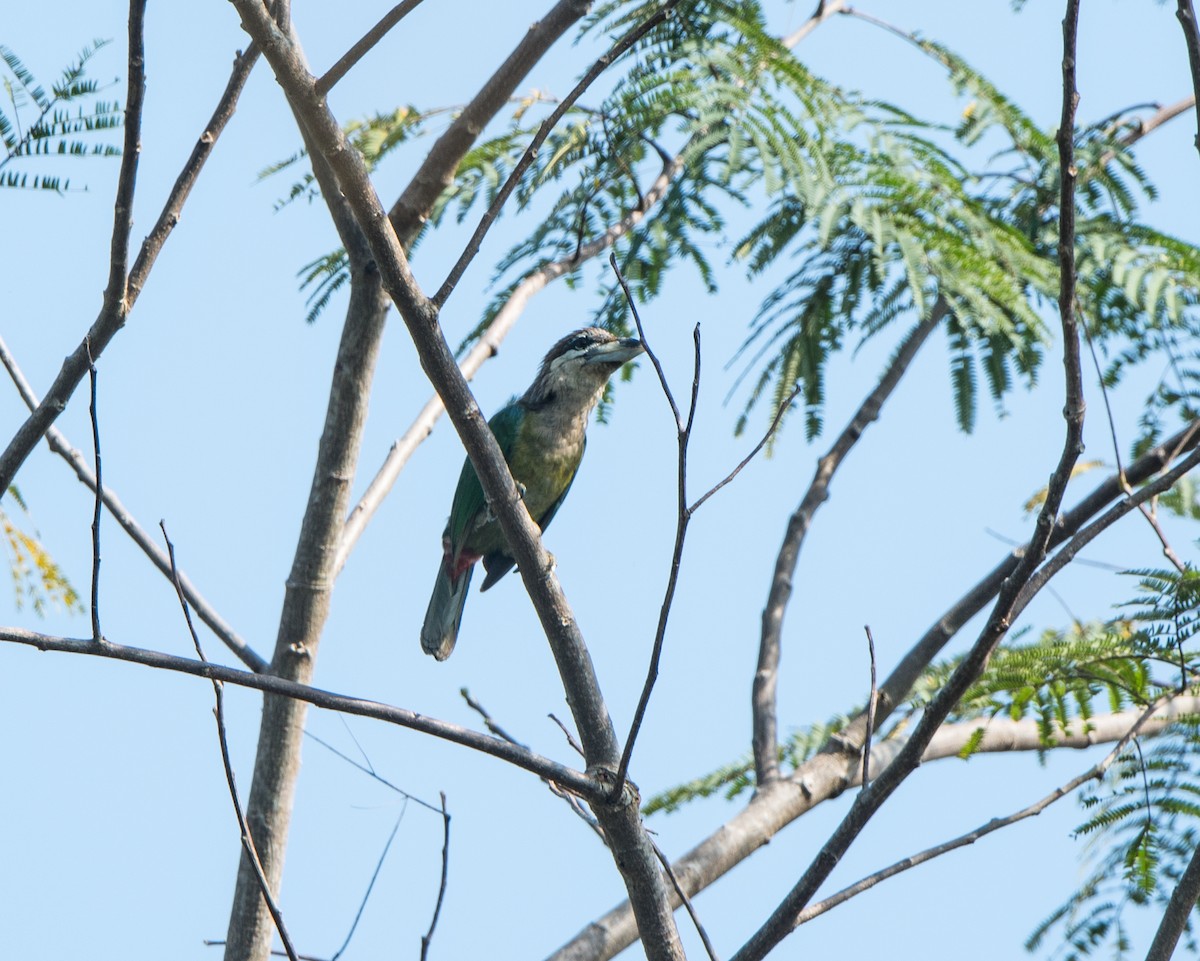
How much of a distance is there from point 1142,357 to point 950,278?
116 centimetres

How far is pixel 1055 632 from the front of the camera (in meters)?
5.11

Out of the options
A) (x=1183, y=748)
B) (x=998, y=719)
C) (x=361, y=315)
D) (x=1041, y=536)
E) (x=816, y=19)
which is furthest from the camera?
(x=816, y=19)

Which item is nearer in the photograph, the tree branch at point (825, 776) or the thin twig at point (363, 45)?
the thin twig at point (363, 45)

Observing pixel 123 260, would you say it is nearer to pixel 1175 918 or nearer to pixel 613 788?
pixel 613 788

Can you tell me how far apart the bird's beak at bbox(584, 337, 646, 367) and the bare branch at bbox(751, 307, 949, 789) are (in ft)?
2.90

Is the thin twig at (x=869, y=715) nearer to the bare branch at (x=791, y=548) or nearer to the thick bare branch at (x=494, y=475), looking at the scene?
the thick bare branch at (x=494, y=475)

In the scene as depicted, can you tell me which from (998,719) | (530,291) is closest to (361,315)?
(530,291)

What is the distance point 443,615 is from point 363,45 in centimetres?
348

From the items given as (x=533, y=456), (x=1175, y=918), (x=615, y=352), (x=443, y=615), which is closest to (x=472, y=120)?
(x=615, y=352)

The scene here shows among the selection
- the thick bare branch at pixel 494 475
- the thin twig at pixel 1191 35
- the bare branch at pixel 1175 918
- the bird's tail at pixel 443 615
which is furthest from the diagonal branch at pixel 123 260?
the bird's tail at pixel 443 615

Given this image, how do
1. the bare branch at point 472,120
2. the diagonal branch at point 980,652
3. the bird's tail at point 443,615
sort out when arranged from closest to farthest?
the diagonal branch at point 980,652 < the bare branch at point 472,120 < the bird's tail at point 443,615

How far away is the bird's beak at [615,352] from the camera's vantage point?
548 centimetres

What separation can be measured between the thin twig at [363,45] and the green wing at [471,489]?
123 inches

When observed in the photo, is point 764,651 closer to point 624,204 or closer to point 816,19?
point 624,204
